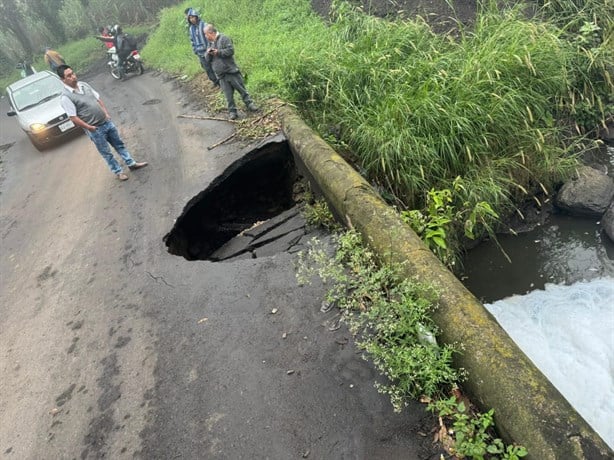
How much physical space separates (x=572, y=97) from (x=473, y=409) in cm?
511

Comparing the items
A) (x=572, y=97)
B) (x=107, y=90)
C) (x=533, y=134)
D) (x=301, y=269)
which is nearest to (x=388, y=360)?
(x=301, y=269)

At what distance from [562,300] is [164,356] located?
424 cm

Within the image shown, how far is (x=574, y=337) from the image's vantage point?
14.5 ft

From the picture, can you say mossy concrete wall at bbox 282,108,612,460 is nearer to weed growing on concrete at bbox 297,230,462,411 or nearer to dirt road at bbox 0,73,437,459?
weed growing on concrete at bbox 297,230,462,411

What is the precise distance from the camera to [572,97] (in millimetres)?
5875

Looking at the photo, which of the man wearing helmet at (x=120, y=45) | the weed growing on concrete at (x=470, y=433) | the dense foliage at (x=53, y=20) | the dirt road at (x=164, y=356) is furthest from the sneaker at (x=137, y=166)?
the dense foliage at (x=53, y=20)

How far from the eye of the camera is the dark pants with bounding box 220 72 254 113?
7.08m

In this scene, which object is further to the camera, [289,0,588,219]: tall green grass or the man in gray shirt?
the man in gray shirt

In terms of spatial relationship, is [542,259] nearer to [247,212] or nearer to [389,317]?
[389,317]

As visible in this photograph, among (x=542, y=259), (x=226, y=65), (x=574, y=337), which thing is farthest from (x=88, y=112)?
(x=574, y=337)

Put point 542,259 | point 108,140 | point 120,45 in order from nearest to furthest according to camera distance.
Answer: point 542,259
point 108,140
point 120,45

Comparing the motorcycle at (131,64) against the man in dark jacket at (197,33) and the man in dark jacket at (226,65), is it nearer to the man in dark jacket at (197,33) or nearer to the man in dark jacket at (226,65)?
the man in dark jacket at (197,33)

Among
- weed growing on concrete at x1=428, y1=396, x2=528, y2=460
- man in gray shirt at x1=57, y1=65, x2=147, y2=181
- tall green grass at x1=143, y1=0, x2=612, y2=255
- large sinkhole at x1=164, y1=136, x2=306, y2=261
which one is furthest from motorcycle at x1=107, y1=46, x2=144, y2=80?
weed growing on concrete at x1=428, y1=396, x2=528, y2=460

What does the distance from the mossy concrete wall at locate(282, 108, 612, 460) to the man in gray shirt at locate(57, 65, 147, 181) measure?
4.19 meters
